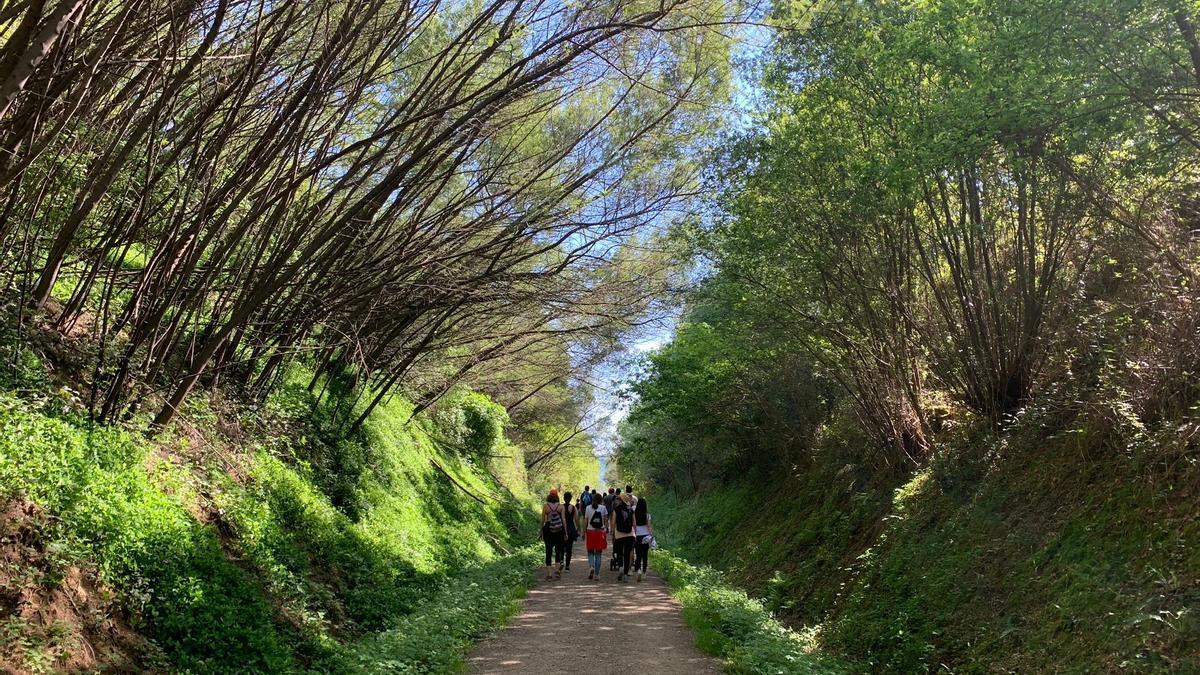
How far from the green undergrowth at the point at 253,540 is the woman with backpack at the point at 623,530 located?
1.65 m

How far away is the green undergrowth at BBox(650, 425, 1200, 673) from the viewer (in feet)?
16.0

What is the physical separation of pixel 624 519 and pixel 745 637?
439cm

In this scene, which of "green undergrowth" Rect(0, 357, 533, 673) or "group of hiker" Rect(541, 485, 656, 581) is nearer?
"green undergrowth" Rect(0, 357, 533, 673)

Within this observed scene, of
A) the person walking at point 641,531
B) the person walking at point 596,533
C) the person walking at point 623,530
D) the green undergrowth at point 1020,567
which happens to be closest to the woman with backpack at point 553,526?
the person walking at point 596,533

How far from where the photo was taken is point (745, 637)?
7.24 metres

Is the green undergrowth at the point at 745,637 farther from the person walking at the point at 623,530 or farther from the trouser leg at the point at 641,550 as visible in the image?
the person walking at the point at 623,530

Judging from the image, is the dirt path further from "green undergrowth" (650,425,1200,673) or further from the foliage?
the foliage

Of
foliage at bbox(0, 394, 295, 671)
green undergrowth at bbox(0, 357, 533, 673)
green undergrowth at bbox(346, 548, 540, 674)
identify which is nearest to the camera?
foliage at bbox(0, 394, 295, 671)

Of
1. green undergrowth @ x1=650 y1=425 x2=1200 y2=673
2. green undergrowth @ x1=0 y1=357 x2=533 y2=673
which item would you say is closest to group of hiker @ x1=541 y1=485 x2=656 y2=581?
green undergrowth @ x1=0 y1=357 x2=533 y2=673

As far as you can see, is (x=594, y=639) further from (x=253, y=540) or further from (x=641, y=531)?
(x=641, y=531)

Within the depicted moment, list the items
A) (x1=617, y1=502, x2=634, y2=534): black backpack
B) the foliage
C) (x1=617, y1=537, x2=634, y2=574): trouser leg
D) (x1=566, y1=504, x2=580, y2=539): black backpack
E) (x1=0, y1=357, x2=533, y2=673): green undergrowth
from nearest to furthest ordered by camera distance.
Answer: the foliage
(x1=0, y1=357, x2=533, y2=673): green undergrowth
(x1=617, y1=502, x2=634, y2=534): black backpack
(x1=617, y1=537, x2=634, y2=574): trouser leg
(x1=566, y1=504, x2=580, y2=539): black backpack

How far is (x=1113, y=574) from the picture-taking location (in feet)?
17.5

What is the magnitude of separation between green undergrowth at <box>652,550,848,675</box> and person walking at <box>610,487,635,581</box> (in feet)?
3.16

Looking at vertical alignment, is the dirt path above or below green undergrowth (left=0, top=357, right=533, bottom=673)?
below
